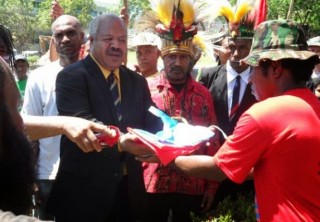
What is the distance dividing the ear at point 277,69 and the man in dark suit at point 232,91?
1.60 meters

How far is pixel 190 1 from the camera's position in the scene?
3861mm

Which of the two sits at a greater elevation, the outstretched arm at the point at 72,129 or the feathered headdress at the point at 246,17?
the feathered headdress at the point at 246,17

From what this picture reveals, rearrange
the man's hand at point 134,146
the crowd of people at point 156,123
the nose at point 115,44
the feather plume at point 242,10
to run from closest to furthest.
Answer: the crowd of people at point 156,123 < the man's hand at point 134,146 < the nose at point 115,44 < the feather plume at point 242,10

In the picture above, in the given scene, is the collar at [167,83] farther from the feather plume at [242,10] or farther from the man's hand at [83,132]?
the man's hand at [83,132]

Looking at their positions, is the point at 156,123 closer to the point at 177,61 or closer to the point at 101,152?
the point at 101,152

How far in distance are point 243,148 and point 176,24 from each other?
6.67 ft

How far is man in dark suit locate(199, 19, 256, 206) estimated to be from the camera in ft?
12.3

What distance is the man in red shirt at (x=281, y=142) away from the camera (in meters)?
1.97

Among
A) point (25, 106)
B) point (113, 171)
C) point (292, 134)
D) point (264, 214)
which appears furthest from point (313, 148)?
point (25, 106)

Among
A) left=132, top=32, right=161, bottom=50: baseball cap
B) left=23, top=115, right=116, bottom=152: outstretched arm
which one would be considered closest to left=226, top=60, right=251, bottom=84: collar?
left=132, top=32, right=161, bottom=50: baseball cap

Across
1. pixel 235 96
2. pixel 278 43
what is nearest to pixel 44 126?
pixel 278 43

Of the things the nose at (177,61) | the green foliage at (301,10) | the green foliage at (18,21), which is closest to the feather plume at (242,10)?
the nose at (177,61)

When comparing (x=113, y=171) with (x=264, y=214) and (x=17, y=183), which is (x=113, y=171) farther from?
(x=17, y=183)

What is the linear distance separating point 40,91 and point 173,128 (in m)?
1.42
